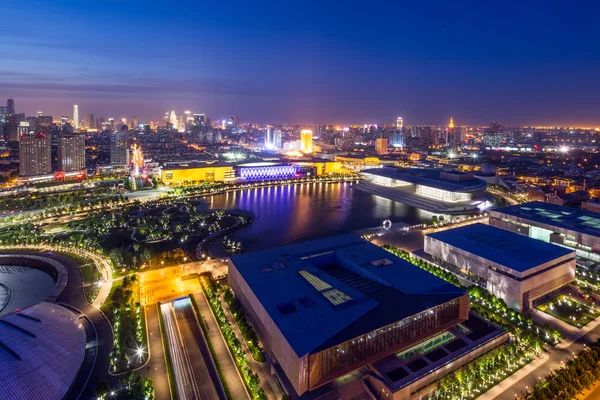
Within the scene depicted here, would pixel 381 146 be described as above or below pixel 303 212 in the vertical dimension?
above

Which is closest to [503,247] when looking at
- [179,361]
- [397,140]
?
[179,361]

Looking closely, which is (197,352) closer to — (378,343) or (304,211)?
(378,343)

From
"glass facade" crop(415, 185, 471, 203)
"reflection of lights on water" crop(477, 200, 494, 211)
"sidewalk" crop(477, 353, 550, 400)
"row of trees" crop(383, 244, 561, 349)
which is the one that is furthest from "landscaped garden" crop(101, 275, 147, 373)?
"reflection of lights on water" crop(477, 200, 494, 211)

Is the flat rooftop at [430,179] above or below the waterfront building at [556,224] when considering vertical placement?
above

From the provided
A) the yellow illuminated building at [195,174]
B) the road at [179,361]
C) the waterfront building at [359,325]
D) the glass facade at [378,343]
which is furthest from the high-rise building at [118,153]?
the glass facade at [378,343]

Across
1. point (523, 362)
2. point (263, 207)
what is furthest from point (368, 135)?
point (523, 362)

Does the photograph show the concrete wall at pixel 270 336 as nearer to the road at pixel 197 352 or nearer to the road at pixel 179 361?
the road at pixel 197 352

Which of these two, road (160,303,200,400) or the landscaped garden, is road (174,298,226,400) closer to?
road (160,303,200,400)
